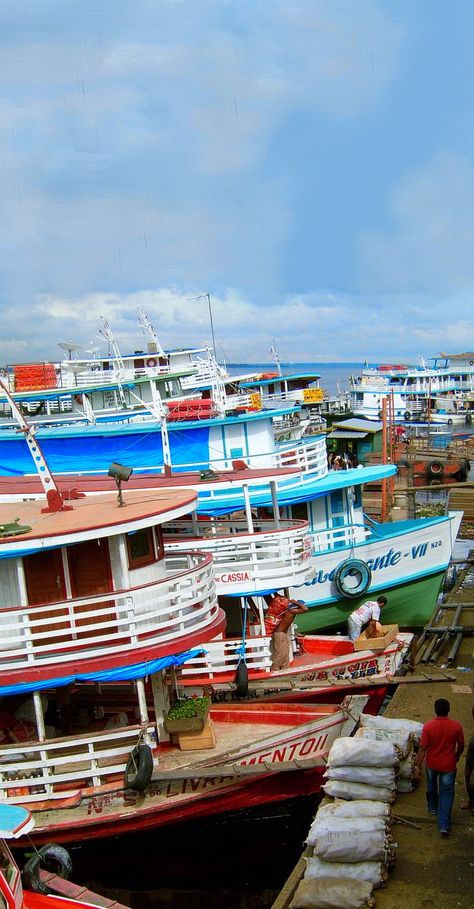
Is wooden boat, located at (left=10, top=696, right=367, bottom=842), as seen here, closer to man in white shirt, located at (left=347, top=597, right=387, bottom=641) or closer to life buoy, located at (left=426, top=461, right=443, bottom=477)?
man in white shirt, located at (left=347, top=597, right=387, bottom=641)

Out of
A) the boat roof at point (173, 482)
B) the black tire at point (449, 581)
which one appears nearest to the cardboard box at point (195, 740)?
the boat roof at point (173, 482)

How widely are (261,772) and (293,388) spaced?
168 feet

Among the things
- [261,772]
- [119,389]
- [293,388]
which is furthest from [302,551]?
[293,388]

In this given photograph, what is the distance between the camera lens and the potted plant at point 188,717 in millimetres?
11734

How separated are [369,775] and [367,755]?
0.22 metres

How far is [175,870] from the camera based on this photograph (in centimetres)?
1199

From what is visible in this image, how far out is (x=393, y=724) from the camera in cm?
1100

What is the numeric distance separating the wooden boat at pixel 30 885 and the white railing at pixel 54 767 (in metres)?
1.12

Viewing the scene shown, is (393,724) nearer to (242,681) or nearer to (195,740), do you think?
(195,740)

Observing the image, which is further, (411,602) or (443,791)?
(411,602)

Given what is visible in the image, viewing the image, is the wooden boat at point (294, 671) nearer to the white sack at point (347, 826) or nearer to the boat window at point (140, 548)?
the boat window at point (140, 548)

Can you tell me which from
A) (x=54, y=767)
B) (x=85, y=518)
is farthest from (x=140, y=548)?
(x=54, y=767)

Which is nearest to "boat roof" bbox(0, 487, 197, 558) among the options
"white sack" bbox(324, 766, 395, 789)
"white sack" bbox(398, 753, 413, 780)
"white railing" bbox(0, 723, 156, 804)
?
"white railing" bbox(0, 723, 156, 804)

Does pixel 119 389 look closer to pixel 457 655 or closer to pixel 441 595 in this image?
pixel 441 595
